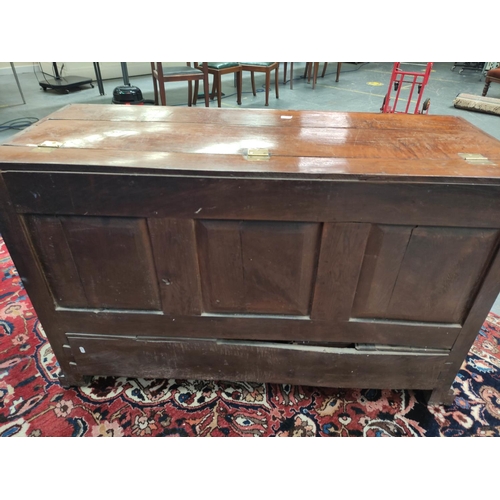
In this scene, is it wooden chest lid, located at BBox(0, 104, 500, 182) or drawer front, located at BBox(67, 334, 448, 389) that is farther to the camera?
drawer front, located at BBox(67, 334, 448, 389)

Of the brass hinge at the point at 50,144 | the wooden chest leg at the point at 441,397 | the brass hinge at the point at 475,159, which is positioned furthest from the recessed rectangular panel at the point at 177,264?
the wooden chest leg at the point at 441,397

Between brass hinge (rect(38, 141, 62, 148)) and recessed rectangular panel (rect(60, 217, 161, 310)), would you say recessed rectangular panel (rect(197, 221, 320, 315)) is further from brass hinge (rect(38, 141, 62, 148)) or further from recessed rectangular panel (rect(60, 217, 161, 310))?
brass hinge (rect(38, 141, 62, 148))

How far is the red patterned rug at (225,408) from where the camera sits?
122 centimetres

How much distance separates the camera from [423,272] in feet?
3.32

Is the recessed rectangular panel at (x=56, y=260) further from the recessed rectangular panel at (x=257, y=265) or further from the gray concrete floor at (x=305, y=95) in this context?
the gray concrete floor at (x=305, y=95)

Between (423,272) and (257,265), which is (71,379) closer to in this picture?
(257,265)

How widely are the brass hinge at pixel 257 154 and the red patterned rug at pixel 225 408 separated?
34.6 inches

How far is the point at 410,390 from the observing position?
1358 mm

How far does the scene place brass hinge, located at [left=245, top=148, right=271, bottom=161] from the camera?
0.94 m

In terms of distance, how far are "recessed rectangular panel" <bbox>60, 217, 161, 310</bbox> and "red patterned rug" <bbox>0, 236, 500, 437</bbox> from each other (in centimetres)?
42

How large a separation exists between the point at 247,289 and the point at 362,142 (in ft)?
1.84

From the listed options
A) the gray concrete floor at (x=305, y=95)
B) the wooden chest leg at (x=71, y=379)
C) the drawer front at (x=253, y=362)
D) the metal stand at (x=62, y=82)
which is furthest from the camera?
the metal stand at (x=62, y=82)

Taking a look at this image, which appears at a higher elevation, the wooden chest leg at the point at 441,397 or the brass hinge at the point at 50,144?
the brass hinge at the point at 50,144

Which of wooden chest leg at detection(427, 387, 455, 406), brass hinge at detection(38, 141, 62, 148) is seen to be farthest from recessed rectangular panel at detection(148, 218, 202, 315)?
wooden chest leg at detection(427, 387, 455, 406)
